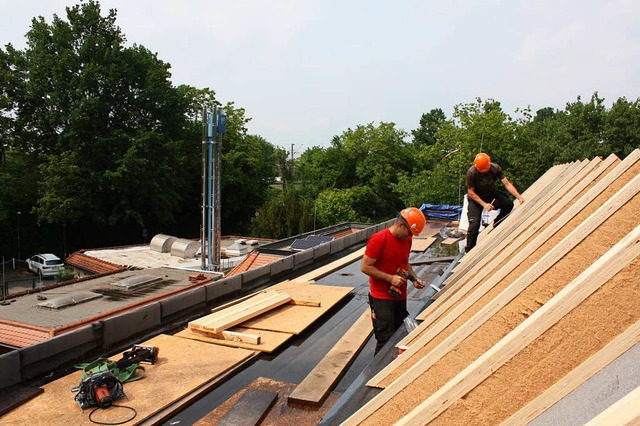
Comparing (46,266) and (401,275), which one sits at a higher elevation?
(401,275)

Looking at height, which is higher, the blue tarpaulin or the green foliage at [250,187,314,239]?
the blue tarpaulin

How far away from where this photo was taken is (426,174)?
113 feet

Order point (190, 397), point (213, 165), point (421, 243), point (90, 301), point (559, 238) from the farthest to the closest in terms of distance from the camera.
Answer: point (213, 165)
point (421, 243)
point (90, 301)
point (190, 397)
point (559, 238)

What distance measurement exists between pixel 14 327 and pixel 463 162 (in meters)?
27.1

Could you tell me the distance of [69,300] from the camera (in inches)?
449

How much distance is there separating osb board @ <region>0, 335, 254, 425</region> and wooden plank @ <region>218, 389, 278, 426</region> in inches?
20.2

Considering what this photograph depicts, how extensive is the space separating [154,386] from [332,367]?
1.79 metres

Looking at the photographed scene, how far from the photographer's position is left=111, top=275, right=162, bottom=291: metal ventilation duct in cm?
1300

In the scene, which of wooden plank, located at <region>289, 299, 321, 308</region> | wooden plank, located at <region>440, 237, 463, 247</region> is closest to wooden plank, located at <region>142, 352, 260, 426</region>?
wooden plank, located at <region>289, 299, 321, 308</region>

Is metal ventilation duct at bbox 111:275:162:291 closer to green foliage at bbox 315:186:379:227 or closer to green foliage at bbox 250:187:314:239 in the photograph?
green foliage at bbox 250:187:314:239

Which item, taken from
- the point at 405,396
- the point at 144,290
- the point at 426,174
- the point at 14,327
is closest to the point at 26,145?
the point at 144,290

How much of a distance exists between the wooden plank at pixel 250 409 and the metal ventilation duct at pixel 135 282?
9.97 meters

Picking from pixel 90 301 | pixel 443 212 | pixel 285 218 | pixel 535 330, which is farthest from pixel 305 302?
pixel 285 218

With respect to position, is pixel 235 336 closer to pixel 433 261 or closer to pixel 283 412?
pixel 283 412
